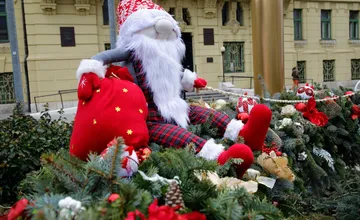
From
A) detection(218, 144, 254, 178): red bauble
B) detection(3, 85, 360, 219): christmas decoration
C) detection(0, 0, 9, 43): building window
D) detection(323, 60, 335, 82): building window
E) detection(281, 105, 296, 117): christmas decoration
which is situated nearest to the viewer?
detection(3, 85, 360, 219): christmas decoration

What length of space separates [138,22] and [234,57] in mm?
14332

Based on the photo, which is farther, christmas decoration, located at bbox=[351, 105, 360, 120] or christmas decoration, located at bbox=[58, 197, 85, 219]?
christmas decoration, located at bbox=[351, 105, 360, 120]

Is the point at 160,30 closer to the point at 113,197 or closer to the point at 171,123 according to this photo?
the point at 171,123

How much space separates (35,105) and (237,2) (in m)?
9.86

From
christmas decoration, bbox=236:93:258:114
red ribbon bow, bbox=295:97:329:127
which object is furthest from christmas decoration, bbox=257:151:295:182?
red ribbon bow, bbox=295:97:329:127

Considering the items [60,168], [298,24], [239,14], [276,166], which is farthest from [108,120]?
[298,24]

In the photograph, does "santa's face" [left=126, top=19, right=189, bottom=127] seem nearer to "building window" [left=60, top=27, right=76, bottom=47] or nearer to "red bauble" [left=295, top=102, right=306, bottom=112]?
"red bauble" [left=295, top=102, right=306, bottom=112]

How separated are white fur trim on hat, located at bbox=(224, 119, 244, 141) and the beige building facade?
39.2 ft

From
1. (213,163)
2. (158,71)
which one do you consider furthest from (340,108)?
(213,163)

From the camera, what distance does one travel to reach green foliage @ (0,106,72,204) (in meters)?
3.27

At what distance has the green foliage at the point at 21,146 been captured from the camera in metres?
3.27

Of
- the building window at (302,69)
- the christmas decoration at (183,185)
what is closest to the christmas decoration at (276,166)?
the christmas decoration at (183,185)

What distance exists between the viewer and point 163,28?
2855 millimetres

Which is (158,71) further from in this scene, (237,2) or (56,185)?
(237,2)
